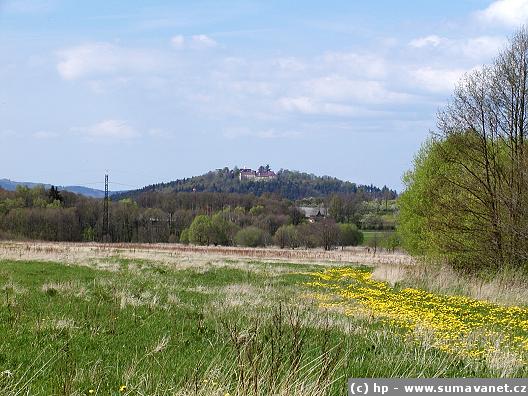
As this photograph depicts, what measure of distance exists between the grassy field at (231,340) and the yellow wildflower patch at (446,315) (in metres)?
0.05

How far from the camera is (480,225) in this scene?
84.3 feet

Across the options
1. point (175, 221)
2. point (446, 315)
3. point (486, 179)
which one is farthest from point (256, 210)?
A: point (446, 315)

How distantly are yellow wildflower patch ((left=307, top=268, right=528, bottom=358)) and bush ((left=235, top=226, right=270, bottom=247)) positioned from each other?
86072 millimetres

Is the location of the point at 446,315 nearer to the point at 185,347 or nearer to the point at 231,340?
the point at 231,340

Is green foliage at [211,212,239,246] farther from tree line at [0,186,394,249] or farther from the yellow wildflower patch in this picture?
the yellow wildflower patch

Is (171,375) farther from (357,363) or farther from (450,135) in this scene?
(450,135)

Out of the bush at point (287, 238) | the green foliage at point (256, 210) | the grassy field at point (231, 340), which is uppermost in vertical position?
the green foliage at point (256, 210)

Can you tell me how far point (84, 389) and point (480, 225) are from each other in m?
22.0

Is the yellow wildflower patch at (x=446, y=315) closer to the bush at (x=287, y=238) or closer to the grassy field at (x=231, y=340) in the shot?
the grassy field at (x=231, y=340)

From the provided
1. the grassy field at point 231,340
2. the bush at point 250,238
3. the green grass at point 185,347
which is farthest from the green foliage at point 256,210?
the green grass at point 185,347

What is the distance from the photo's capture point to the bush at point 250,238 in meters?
109

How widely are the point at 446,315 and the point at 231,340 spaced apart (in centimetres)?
730

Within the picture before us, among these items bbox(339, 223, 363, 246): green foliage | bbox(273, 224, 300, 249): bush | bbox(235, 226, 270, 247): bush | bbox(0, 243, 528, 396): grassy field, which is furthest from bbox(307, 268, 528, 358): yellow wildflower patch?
bbox(273, 224, 300, 249): bush

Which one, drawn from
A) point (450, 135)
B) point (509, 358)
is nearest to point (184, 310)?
point (509, 358)
